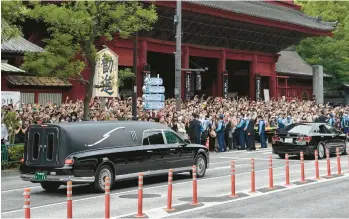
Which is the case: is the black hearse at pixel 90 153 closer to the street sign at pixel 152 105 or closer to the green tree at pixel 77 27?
the green tree at pixel 77 27

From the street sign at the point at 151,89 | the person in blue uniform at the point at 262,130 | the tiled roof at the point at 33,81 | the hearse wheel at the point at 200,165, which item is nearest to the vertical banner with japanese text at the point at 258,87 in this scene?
the person in blue uniform at the point at 262,130

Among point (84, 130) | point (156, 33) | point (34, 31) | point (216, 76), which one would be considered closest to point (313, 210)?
point (84, 130)

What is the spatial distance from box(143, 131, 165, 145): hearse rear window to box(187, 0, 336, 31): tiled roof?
23.4 meters

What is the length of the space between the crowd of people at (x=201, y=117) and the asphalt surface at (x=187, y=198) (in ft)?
15.5

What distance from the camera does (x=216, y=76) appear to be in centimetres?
4847

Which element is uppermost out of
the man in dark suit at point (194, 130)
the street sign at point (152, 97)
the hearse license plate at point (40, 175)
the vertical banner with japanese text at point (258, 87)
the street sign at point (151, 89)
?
the vertical banner with japanese text at point (258, 87)

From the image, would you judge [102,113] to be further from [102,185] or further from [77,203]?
[77,203]

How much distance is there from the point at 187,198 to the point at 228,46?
3433 cm

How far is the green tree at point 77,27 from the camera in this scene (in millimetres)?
23062

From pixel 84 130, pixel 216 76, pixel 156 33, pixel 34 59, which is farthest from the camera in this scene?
pixel 216 76

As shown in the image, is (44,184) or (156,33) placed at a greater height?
(156,33)

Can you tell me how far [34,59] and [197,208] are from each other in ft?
46.8

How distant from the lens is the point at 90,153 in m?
15.2

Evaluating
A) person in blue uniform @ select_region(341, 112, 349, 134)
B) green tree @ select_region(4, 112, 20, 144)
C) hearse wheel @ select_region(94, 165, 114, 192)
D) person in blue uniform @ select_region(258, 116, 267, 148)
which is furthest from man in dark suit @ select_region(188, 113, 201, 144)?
person in blue uniform @ select_region(341, 112, 349, 134)
